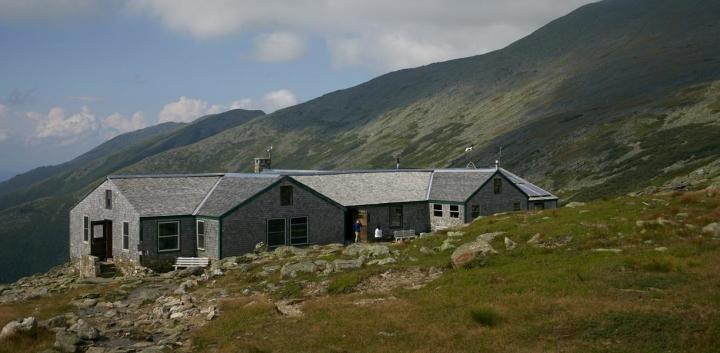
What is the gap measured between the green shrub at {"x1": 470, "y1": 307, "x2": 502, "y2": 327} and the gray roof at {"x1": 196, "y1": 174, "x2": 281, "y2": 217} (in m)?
29.5

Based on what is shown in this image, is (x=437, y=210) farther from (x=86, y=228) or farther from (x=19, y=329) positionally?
(x=19, y=329)

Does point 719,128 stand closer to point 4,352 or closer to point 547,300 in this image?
point 547,300

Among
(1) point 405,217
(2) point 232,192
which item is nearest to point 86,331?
(2) point 232,192

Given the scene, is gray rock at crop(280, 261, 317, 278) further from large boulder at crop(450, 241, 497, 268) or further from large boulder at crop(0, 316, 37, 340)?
large boulder at crop(0, 316, 37, 340)

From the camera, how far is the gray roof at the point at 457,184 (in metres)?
56.4

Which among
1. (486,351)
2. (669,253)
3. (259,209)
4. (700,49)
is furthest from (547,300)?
(700,49)

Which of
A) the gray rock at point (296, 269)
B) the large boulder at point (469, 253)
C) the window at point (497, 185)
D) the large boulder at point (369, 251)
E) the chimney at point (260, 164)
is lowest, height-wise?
the gray rock at point (296, 269)

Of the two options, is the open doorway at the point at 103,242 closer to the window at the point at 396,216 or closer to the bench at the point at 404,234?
the bench at the point at 404,234

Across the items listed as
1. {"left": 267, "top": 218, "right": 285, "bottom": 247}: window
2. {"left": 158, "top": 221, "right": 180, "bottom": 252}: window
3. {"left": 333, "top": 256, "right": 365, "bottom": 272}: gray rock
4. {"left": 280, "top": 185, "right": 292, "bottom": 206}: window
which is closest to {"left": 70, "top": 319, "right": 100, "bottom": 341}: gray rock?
{"left": 333, "top": 256, "right": 365, "bottom": 272}: gray rock

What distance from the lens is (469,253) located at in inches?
1139

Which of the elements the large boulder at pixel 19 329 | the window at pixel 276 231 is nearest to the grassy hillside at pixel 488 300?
the large boulder at pixel 19 329

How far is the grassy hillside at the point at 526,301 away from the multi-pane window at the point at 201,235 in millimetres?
14332

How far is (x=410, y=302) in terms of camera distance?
22.4 metres

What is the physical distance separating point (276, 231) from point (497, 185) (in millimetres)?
20889
